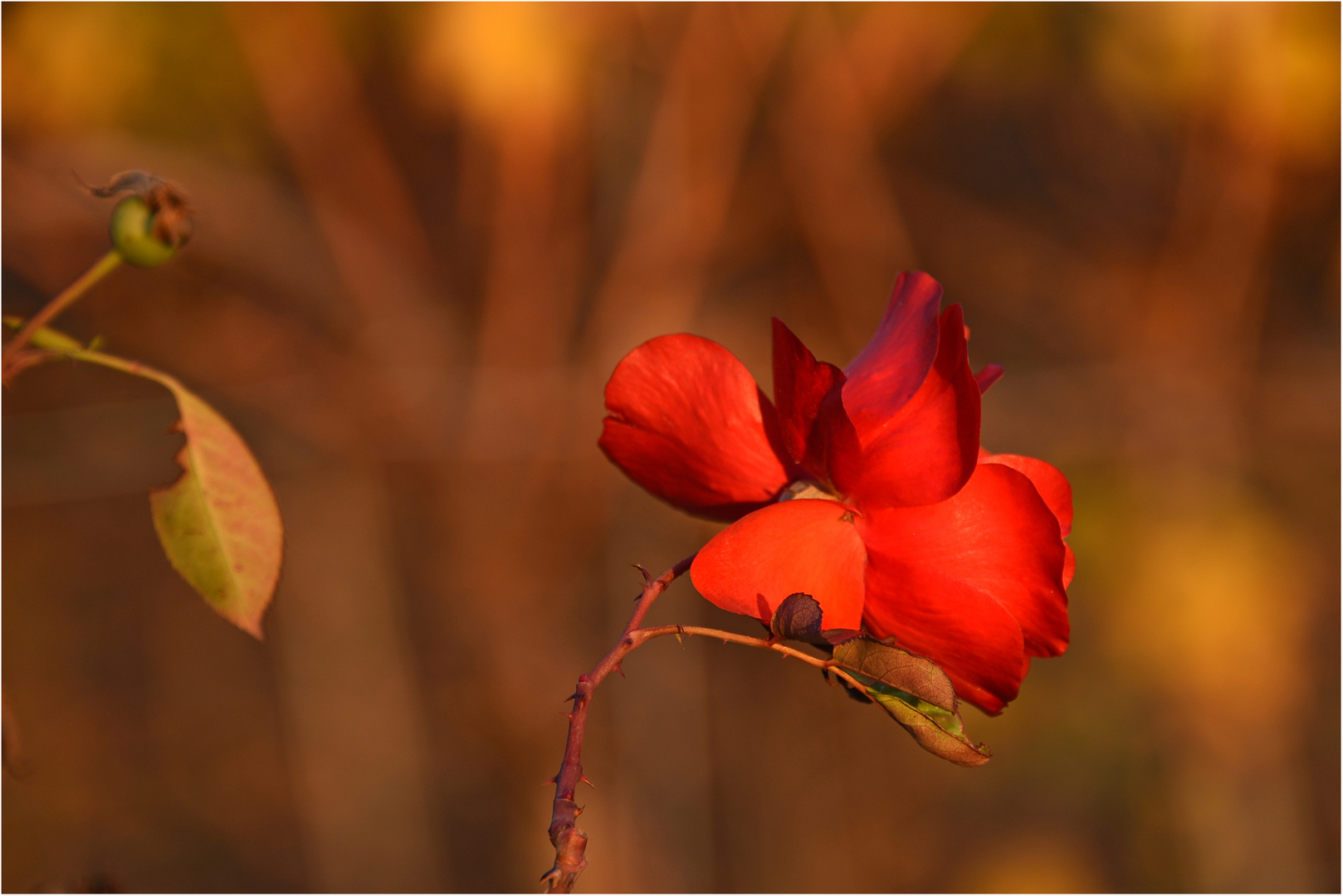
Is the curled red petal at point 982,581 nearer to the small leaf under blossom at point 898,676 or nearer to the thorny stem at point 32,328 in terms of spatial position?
the small leaf under blossom at point 898,676

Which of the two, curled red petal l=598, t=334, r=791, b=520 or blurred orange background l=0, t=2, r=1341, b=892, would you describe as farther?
blurred orange background l=0, t=2, r=1341, b=892

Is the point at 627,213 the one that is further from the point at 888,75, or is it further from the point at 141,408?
the point at 141,408

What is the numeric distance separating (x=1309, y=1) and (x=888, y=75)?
27.9 inches

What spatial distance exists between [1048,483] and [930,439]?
50mm

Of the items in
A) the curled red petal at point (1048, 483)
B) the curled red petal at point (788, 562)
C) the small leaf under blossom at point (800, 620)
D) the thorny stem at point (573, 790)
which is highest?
the curled red petal at point (1048, 483)

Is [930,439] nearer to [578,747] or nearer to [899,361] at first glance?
[899,361]

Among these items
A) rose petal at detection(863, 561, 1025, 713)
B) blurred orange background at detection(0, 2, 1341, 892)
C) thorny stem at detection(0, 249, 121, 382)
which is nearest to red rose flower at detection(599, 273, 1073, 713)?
rose petal at detection(863, 561, 1025, 713)

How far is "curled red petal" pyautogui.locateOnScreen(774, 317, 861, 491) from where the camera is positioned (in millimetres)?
277

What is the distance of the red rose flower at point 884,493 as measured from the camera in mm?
271

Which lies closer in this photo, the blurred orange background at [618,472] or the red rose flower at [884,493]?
the red rose flower at [884,493]

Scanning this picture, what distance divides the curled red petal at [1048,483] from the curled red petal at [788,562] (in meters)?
0.05

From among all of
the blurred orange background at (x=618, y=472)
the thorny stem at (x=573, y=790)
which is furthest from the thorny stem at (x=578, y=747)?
the blurred orange background at (x=618, y=472)

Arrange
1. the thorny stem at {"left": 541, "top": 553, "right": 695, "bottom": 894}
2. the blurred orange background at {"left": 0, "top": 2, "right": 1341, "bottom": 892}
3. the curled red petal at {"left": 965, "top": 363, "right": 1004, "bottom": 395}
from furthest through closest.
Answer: the blurred orange background at {"left": 0, "top": 2, "right": 1341, "bottom": 892} < the curled red petal at {"left": 965, "top": 363, "right": 1004, "bottom": 395} < the thorny stem at {"left": 541, "top": 553, "right": 695, "bottom": 894}

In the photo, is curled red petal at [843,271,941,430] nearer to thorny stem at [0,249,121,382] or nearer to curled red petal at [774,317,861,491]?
curled red petal at [774,317,861,491]
